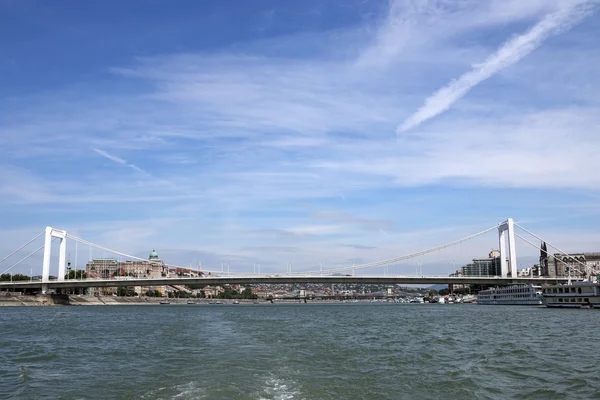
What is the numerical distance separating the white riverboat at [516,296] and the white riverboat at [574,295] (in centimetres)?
812

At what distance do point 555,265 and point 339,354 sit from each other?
144 metres

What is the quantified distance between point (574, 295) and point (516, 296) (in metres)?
23.2

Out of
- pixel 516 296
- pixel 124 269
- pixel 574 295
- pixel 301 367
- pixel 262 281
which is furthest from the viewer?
pixel 124 269

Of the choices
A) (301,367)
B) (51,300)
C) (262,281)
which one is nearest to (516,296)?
(262,281)

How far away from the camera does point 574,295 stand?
63469 mm

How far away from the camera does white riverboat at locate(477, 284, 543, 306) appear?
79.4 m

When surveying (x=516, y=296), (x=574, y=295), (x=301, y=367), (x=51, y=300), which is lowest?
(x=51, y=300)

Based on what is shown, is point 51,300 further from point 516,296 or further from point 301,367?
point 301,367

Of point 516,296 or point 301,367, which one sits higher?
point 301,367

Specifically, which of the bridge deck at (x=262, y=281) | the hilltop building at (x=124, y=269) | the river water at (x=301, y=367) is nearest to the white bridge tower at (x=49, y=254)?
the bridge deck at (x=262, y=281)

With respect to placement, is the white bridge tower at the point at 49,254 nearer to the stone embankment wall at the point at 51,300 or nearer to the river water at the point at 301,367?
the stone embankment wall at the point at 51,300

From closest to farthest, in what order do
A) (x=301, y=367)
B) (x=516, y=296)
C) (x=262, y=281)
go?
1. (x=301, y=367)
2. (x=516, y=296)
3. (x=262, y=281)

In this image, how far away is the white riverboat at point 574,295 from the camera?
198ft

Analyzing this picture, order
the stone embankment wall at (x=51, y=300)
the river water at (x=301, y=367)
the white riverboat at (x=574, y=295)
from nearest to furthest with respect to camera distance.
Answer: the river water at (x=301, y=367), the white riverboat at (x=574, y=295), the stone embankment wall at (x=51, y=300)
